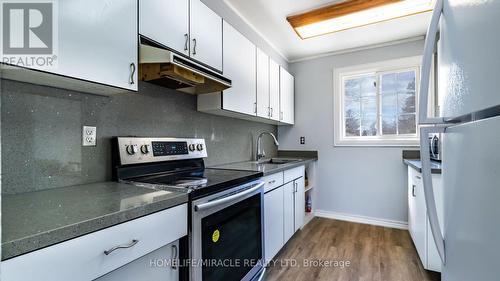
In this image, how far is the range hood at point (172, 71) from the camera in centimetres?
119

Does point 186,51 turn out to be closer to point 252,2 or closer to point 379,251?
point 252,2

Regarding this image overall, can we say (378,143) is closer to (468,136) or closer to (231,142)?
(231,142)

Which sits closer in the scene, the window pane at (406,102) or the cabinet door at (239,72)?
the cabinet door at (239,72)

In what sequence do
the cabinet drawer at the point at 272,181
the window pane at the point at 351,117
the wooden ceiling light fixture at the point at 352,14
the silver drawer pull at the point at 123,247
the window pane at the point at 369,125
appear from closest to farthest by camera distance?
the silver drawer pull at the point at 123,247 < the cabinet drawer at the point at 272,181 < the wooden ceiling light fixture at the point at 352,14 < the window pane at the point at 369,125 < the window pane at the point at 351,117

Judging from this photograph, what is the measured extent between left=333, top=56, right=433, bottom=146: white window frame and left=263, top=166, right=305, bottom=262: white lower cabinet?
36.7 inches

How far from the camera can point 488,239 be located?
0.49 metres

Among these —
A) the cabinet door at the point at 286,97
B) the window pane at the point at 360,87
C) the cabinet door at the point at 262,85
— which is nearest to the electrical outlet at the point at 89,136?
the cabinet door at the point at 262,85

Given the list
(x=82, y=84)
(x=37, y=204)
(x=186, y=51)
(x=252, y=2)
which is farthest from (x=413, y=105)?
(x=37, y=204)

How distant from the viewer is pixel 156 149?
151 centimetres

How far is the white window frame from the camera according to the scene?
9.40ft

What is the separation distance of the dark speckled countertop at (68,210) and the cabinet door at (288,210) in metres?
1.43

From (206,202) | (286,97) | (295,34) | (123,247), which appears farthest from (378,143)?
(123,247)

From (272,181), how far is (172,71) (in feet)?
3.84

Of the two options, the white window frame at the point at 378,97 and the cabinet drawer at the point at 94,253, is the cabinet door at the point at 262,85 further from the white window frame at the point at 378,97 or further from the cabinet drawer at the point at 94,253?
the cabinet drawer at the point at 94,253
